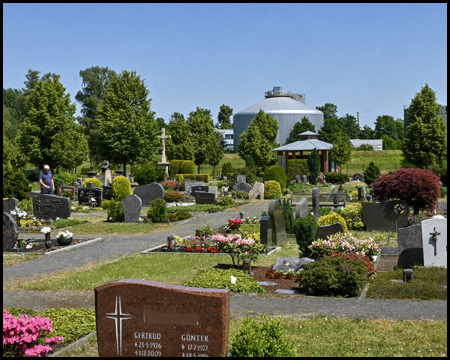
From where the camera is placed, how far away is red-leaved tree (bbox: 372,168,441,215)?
18766 millimetres

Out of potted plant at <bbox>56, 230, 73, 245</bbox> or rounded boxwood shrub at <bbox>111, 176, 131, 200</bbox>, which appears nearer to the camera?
potted plant at <bbox>56, 230, 73, 245</bbox>

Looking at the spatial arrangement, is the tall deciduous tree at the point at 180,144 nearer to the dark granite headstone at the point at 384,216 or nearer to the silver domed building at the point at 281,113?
the silver domed building at the point at 281,113

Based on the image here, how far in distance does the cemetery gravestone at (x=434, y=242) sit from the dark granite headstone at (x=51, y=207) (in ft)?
52.3

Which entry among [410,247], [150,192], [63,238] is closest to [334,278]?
[410,247]

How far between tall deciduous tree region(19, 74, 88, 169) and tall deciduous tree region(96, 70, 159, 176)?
336cm

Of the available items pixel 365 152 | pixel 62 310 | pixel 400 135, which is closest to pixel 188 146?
pixel 365 152

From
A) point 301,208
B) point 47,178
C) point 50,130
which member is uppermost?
point 50,130

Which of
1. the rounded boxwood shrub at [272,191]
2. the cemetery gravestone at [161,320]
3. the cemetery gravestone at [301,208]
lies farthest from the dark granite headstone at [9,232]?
the rounded boxwood shrub at [272,191]

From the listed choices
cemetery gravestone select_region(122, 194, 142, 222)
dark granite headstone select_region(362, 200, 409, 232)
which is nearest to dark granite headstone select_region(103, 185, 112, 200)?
cemetery gravestone select_region(122, 194, 142, 222)

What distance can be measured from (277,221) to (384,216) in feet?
14.1

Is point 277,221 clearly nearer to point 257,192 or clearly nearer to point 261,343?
point 261,343

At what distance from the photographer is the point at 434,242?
41.5 ft

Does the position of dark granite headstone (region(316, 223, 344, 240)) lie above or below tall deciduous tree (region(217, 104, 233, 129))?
below

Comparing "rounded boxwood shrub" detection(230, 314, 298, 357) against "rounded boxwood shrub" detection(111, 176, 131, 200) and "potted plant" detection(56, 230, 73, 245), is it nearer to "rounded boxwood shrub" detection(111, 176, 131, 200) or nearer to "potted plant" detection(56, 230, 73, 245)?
"potted plant" detection(56, 230, 73, 245)
